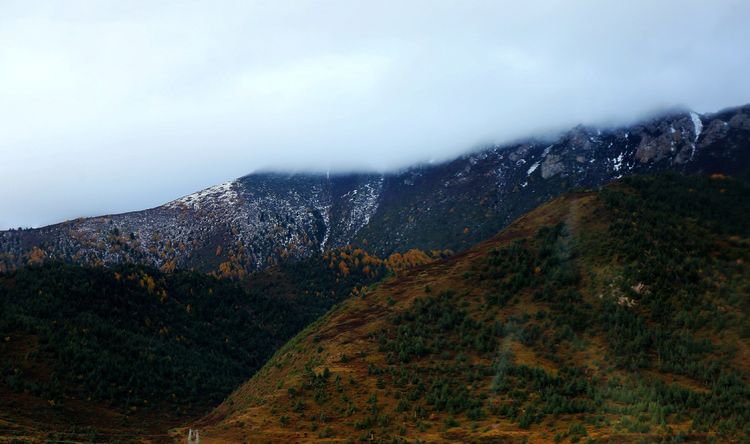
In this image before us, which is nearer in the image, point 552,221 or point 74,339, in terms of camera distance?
point 552,221

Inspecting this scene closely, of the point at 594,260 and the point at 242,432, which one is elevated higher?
the point at 594,260

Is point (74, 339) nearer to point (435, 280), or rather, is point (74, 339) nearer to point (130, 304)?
point (130, 304)

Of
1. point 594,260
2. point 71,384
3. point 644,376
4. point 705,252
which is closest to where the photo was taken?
point 644,376

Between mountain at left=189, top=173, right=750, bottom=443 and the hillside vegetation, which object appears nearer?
mountain at left=189, top=173, right=750, bottom=443

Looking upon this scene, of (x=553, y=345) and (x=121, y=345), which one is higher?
(x=121, y=345)

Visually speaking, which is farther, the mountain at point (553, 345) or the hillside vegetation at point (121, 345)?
the hillside vegetation at point (121, 345)

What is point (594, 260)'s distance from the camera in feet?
246

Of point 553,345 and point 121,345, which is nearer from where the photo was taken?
point 553,345

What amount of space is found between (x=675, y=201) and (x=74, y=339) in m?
107

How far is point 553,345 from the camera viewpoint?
214ft

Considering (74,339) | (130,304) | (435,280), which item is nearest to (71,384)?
(74,339)

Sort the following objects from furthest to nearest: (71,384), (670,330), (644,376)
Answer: (71,384)
(670,330)
(644,376)

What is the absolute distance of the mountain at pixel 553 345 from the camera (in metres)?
51.5

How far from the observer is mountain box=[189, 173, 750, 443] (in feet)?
169
